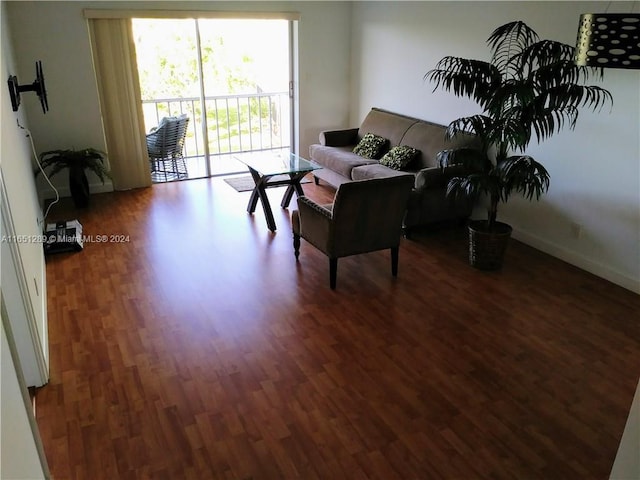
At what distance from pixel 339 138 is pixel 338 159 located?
Answer: 792mm

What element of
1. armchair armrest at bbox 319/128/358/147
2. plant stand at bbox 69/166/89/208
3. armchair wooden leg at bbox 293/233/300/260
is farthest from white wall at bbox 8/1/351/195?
armchair wooden leg at bbox 293/233/300/260

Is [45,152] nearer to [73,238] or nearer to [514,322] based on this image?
[73,238]

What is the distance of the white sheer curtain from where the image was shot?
5.47m

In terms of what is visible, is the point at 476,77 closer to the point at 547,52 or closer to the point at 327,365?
the point at 547,52

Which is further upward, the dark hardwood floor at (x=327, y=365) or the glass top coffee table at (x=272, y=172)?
the glass top coffee table at (x=272, y=172)

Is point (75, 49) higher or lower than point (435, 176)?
higher

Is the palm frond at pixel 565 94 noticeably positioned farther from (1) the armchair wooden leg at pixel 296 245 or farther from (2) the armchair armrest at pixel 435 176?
(1) the armchair wooden leg at pixel 296 245

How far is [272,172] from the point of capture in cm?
475

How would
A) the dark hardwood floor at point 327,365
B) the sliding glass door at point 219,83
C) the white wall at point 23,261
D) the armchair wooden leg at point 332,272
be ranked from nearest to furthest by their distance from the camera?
the dark hardwood floor at point 327,365 < the white wall at point 23,261 < the armchair wooden leg at point 332,272 < the sliding glass door at point 219,83

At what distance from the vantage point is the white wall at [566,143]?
3.67 m

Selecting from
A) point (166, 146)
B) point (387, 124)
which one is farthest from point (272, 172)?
point (166, 146)

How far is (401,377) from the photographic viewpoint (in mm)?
2850

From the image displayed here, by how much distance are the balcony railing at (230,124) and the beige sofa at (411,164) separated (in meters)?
1.27

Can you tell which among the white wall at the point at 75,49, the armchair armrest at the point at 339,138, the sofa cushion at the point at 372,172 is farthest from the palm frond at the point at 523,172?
the white wall at the point at 75,49
